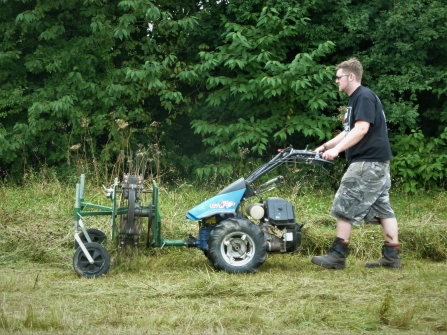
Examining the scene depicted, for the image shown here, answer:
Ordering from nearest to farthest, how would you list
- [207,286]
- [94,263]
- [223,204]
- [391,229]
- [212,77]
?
[207,286], [94,263], [223,204], [391,229], [212,77]

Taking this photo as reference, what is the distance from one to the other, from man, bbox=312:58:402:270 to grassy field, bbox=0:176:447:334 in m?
0.25

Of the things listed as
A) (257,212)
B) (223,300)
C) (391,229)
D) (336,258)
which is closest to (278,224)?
(257,212)

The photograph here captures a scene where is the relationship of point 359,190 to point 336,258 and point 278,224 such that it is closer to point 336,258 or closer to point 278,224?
point 336,258

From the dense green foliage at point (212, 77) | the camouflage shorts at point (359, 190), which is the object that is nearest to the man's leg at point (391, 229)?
the camouflage shorts at point (359, 190)

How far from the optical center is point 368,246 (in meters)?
7.88

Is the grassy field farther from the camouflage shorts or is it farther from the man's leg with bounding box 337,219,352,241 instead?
the camouflage shorts

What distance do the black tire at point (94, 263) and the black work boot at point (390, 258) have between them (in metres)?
2.48

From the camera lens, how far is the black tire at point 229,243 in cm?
673

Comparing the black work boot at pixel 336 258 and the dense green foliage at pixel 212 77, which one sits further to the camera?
the dense green foliage at pixel 212 77

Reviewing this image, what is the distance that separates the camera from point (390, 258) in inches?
280

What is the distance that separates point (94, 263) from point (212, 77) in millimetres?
6483

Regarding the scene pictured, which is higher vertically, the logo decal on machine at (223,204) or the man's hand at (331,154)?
the man's hand at (331,154)

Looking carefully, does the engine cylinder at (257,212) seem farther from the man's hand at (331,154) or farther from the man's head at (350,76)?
the man's head at (350,76)

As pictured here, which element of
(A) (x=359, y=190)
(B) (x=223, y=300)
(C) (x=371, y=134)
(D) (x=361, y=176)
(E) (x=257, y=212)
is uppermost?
(C) (x=371, y=134)
